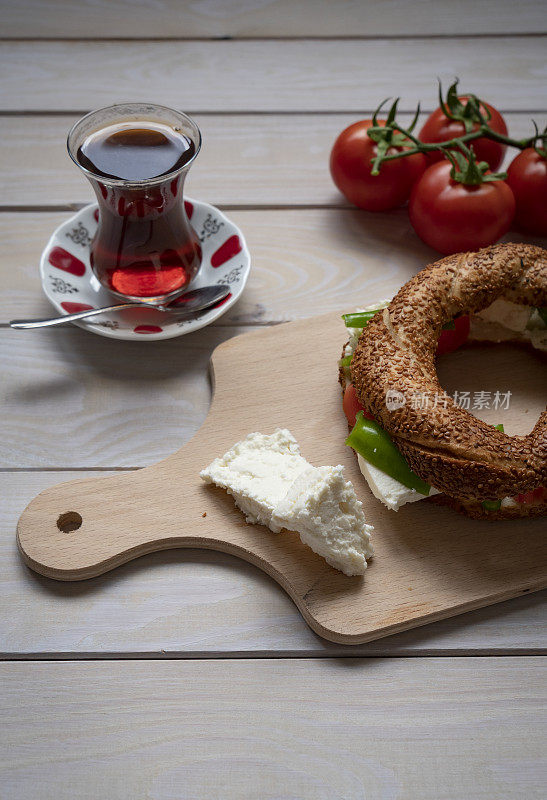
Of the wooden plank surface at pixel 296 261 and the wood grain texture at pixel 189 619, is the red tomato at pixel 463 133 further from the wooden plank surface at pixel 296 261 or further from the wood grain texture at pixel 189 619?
the wood grain texture at pixel 189 619

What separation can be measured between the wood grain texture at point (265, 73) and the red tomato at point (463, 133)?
34cm

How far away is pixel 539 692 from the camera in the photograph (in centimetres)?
163

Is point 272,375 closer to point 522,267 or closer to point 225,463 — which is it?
point 225,463

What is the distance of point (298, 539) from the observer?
1778mm

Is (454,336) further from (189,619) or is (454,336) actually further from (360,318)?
(189,619)

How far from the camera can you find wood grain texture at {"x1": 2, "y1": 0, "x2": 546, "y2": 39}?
10.0 ft

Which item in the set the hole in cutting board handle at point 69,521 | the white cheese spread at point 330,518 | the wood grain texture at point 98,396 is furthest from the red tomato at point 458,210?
the hole in cutting board handle at point 69,521

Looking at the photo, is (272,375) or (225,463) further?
(272,375)

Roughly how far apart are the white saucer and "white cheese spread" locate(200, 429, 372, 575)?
1.44 feet

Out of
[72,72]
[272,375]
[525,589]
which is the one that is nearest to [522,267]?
[272,375]

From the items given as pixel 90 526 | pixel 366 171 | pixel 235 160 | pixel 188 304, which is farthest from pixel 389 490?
pixel 235 160

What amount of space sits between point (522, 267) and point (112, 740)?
1470 millimetres

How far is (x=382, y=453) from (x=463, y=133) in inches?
46.3

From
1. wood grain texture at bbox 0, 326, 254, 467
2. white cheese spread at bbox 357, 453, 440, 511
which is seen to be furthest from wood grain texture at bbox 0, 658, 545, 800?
wood grain texture at bbox 0, 326, 254, 467
